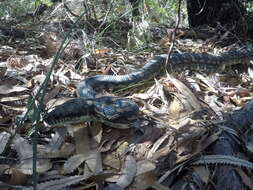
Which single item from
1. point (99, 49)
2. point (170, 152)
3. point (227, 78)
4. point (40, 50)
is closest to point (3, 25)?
point (40, 50)

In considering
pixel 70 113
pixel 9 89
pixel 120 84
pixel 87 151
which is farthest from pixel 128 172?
pixel 120 84

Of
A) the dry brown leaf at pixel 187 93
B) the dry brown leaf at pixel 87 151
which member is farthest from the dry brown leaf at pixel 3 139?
the dry brown leaf at pixel 187 93

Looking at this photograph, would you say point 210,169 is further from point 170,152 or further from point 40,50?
point 40,50

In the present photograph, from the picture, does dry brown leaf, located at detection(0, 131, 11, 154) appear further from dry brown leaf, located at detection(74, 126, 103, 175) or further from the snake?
dry brown leaf, located at detection(74, 126, 103, 175)

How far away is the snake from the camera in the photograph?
3.33m

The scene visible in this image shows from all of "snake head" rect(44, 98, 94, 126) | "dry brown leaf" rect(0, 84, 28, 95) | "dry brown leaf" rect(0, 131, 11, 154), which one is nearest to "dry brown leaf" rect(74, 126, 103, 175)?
"snake head" rect(44, 98, 94, 126)

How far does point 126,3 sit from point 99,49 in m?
1.32

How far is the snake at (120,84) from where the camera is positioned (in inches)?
131

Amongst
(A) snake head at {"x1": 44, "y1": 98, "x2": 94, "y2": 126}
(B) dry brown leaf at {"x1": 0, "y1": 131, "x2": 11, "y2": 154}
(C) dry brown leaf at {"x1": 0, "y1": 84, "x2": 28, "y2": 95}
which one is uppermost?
(C) dry brown leaf at {"x1": 0, "y1": 84, "x2": 28, "y2": 95}

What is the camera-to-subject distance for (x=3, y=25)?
20.0 feet

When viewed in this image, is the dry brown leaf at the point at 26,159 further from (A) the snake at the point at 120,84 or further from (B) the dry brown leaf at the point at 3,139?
(A) the snake at the point at 120,84

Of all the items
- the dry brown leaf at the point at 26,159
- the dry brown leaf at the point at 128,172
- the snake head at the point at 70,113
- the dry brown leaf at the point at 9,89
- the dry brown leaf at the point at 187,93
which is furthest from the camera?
the dry brown leaf at the point at 9,89

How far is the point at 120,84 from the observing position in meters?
4.43

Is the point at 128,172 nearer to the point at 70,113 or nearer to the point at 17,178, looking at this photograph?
the point at 17,178
